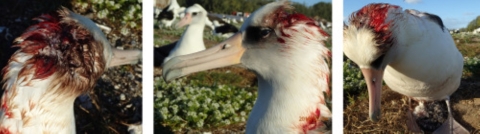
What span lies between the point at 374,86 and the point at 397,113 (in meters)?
0.40

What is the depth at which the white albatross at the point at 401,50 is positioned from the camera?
16.8 feet

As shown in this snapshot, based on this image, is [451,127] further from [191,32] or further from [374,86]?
[191,32]

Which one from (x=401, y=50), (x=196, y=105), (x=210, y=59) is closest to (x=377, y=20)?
(x=401, y=50)

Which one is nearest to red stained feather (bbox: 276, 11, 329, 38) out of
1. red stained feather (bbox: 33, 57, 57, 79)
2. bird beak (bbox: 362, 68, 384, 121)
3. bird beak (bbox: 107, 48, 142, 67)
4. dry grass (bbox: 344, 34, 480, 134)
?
bird beak (bbox: 362, 68, 384, 121)

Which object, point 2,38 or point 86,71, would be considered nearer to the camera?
point 86,71

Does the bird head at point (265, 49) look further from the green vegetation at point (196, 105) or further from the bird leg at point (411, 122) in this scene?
the bird leg at point (411, 122)

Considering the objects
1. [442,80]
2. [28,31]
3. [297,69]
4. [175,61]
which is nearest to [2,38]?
[28,31]

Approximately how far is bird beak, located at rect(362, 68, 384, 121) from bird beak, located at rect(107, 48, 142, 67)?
1.72m

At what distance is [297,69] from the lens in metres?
5.07

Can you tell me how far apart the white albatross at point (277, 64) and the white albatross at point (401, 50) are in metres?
0.33

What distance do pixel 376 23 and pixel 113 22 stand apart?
6.77 ft

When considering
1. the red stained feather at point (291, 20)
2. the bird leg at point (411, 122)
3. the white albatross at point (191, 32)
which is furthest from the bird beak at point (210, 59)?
the bird leg at point (411, 122)

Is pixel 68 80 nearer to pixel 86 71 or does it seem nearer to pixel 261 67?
pixel 86 71

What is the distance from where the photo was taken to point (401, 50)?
5180 mm
